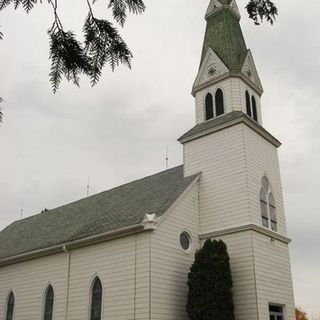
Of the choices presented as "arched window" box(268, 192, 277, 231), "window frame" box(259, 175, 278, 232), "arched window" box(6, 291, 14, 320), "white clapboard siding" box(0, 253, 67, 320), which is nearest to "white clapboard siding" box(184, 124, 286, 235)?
"window frame" box(259, 175, 278, 232)

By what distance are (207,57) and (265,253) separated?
39.7ft

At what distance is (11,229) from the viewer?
117 feet

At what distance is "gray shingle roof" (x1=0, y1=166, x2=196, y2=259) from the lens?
22.2 meters

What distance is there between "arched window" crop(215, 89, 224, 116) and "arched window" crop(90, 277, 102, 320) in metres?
11.0

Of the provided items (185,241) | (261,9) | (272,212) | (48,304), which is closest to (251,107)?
(272,212)

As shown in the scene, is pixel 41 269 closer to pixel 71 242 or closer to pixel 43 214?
pixel 71 242

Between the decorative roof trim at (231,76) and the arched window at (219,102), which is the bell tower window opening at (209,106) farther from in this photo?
the decorative roof trim at (231,76)

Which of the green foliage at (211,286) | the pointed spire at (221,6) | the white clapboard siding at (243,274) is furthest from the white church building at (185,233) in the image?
the pointed spire at (221,6)

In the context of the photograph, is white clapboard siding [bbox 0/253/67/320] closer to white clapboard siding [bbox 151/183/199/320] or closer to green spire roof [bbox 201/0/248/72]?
white clapboard siding [bbox 151/183/199/320]

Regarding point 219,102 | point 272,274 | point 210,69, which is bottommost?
point 272,274

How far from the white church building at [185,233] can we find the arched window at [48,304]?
0.17 ft

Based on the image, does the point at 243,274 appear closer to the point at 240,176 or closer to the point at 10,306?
the point at 240,176

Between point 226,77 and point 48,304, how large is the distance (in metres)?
15.5

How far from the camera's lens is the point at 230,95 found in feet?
82.5
